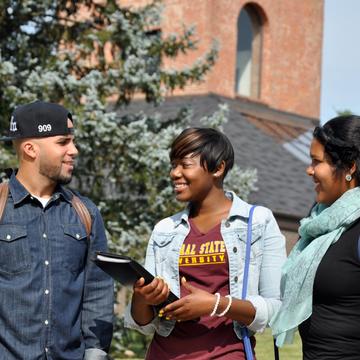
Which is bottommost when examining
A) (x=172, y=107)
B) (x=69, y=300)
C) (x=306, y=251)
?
(x=172, y=107)

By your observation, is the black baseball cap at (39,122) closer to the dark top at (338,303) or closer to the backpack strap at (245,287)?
the backpack strap at (245,287)

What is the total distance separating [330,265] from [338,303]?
18cm

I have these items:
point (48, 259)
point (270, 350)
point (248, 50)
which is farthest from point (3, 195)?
point (248, 50)

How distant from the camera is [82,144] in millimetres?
12555

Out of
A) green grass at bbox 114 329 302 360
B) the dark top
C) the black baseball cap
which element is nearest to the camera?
the dark top

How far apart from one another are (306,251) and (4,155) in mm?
7958

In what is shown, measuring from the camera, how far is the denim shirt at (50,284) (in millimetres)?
4648

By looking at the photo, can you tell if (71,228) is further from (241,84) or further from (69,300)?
(241,84)

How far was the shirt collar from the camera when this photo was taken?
4820mm

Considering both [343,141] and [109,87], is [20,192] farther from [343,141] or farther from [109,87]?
[109,87]

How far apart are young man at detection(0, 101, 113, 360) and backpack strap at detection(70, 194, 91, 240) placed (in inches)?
0.7

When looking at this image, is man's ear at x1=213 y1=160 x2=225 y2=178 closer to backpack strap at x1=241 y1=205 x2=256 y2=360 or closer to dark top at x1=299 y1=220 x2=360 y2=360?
backpack strap at x1=241 y1=205 x2=256 y2=360

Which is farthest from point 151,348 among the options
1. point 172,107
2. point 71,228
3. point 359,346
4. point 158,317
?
point 172,107

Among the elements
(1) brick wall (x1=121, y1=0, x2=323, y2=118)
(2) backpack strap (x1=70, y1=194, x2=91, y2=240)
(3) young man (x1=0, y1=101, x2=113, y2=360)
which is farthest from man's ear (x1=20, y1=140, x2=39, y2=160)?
(1) brick wall (x1=121, y1=0, x2=323, y2=118)
